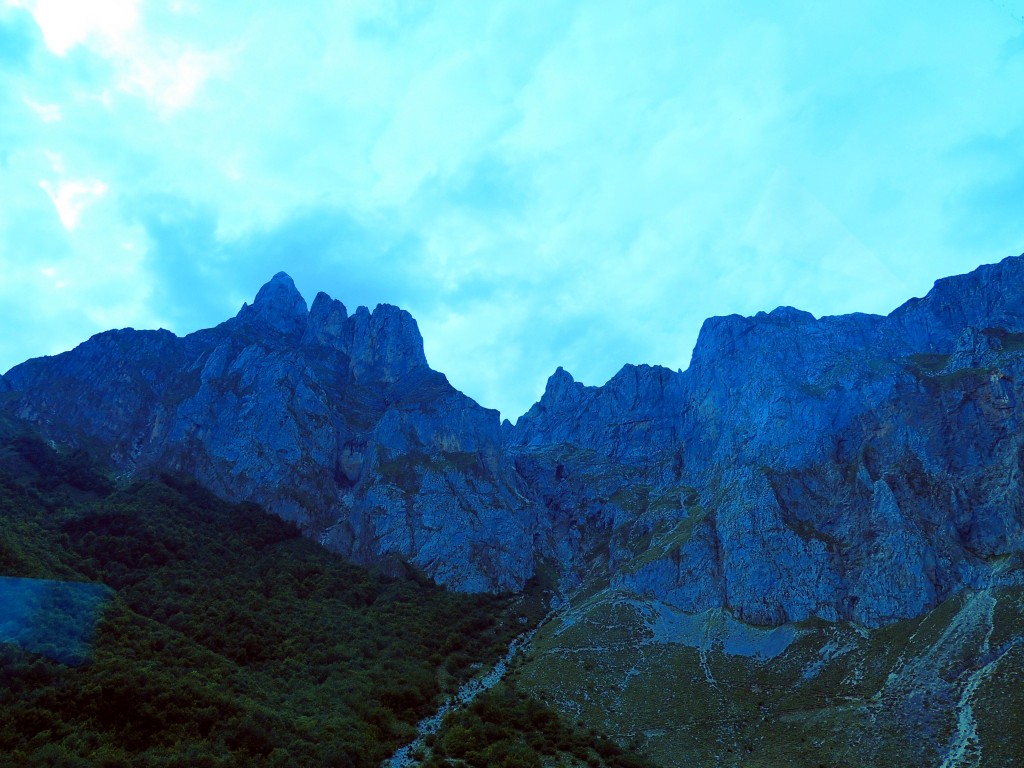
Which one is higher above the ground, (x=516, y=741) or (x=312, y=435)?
(x=312, y=435)

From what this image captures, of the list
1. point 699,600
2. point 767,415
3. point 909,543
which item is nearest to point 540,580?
point 699,600

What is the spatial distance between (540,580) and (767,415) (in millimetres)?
59119

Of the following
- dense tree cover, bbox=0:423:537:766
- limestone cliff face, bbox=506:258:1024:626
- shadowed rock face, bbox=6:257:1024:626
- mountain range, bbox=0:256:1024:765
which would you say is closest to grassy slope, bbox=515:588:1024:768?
mountain range, bbox=0:256:1024:765

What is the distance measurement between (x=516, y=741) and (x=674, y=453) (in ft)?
381

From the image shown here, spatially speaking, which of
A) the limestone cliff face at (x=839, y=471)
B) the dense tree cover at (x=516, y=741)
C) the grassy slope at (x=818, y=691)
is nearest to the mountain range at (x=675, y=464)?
the limestone cliff face at (x=839, y=471)

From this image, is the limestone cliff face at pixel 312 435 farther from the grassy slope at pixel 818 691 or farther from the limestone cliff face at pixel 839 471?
the grassy slope at pixel 818 691

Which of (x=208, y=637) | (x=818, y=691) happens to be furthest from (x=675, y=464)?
(x=208, y=637)

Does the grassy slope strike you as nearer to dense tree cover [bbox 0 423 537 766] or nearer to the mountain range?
the mountain range

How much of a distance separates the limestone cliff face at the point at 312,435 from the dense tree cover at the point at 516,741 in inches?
2188

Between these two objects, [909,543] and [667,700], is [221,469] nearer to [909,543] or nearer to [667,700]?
[667,700]

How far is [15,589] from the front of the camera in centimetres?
7219

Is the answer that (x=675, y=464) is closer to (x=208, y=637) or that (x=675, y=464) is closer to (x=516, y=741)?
(x=516, y=741)

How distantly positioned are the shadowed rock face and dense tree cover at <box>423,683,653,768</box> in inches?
1713

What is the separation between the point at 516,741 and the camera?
67062 mm
